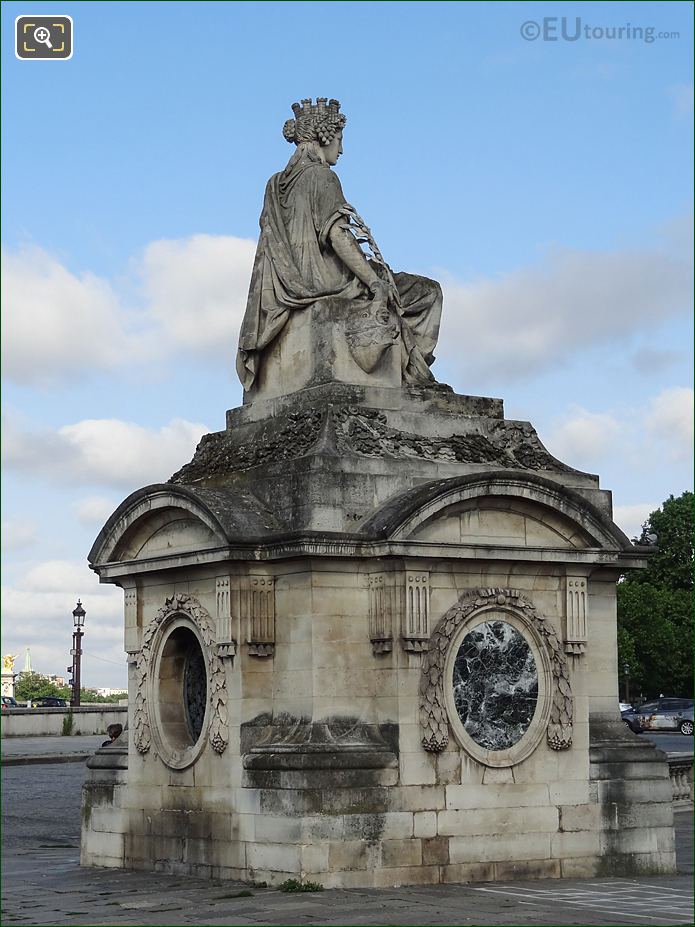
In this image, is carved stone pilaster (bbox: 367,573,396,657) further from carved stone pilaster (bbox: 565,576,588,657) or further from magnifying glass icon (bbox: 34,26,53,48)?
magnifying glass icon (bbox: 34,26,53,48)

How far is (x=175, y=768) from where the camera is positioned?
62.3 ft

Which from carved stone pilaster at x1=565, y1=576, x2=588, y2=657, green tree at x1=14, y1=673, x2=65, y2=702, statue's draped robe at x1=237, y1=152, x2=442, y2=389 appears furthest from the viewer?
green tree at x1=14, y1=673, x2=65, y2=702

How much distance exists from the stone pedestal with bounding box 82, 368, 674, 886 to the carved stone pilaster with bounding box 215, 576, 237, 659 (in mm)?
36

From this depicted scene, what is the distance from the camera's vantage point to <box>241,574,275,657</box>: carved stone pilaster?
59.1 ft

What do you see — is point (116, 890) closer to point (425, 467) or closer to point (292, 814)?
point (292, 814)

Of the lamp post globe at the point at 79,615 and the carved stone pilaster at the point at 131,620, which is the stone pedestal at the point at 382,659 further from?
the lamp post globe at the point at 79,615

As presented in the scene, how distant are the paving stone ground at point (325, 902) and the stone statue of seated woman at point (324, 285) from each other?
224 inches

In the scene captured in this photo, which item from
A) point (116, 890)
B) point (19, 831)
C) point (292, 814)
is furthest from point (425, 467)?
point (19, 831)

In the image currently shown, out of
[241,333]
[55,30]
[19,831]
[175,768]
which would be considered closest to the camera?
[55,30]

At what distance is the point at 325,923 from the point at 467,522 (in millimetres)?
4916

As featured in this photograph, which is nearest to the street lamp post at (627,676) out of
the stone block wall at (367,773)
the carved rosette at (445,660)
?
the stone block wall at (367,773)

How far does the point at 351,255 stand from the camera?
1967 cm

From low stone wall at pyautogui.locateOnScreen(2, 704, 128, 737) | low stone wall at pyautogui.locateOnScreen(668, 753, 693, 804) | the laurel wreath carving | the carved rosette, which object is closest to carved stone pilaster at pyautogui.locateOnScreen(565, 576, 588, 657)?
the carved rosette

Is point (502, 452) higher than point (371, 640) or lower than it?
higher
